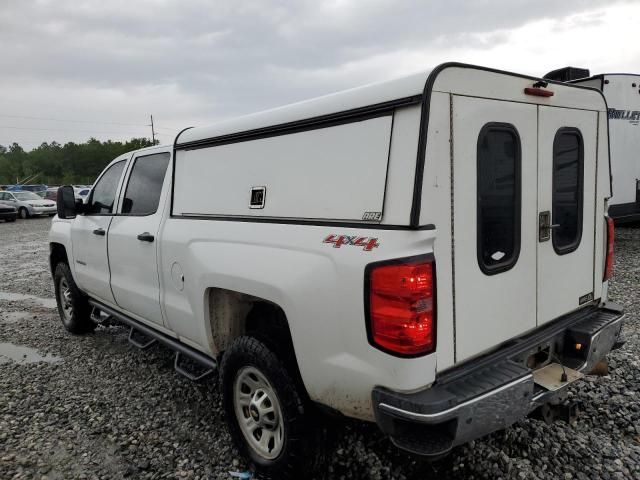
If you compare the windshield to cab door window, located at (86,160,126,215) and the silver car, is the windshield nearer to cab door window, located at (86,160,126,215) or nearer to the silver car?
the silver car

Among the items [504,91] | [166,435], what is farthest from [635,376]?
[166,435]

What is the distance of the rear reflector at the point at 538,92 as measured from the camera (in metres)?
2.54

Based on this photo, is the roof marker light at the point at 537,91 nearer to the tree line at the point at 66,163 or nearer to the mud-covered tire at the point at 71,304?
the mud-covered tire at the point at 71,304

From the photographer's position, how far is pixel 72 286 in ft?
17.6

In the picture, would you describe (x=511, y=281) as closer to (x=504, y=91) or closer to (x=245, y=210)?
(x=504, y=91)

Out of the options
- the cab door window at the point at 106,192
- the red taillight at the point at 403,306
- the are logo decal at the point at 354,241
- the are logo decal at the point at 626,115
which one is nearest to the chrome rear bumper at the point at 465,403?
the red taillight at the point at 403,306

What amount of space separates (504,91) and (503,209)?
0.59 meters

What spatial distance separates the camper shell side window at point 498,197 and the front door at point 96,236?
3314mm

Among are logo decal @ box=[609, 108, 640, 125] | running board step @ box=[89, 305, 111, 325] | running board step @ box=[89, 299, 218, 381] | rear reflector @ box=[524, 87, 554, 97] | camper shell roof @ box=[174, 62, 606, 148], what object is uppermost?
are logo decal @ box=[609, 108, 640, 125]

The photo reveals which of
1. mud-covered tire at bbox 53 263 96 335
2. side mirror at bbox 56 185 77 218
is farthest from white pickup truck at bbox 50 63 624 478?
mud-covered tire at bbox 53 263 96 335

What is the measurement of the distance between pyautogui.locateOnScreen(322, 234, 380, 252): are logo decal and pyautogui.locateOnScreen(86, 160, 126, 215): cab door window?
2950 millimetres

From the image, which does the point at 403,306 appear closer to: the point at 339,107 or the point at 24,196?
the point at 339,107

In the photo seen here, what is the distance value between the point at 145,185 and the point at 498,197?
Result: 285 cm

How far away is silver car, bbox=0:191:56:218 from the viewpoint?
2391cm
